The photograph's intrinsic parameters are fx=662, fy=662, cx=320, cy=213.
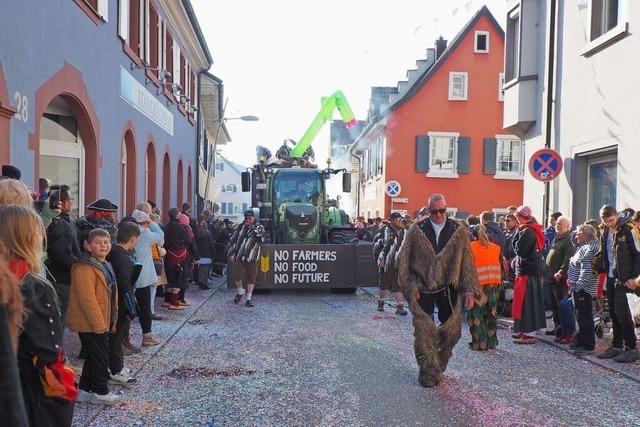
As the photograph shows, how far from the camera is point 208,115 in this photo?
111 feet

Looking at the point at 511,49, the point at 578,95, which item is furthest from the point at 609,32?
the point at 511,49

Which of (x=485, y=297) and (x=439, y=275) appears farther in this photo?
(x=485, y=297)

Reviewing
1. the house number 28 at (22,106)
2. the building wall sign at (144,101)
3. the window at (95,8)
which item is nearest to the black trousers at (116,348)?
the house number 28 at (22,106)

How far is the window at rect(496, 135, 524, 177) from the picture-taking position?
2986 cm

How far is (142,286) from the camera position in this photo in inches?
307

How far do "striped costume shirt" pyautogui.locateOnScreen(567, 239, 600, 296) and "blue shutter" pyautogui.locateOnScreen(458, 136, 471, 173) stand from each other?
845 inches

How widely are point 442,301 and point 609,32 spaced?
674cm

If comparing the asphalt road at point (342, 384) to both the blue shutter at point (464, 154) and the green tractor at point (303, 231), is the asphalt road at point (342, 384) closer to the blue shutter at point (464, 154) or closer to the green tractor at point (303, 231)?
the green tractor at point (303, 231)

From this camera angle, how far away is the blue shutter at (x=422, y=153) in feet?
96.5

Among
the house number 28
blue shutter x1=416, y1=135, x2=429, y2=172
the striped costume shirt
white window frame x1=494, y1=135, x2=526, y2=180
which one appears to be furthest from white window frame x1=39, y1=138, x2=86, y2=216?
white window frame x1=494, y1=135, x2=526, y2=180

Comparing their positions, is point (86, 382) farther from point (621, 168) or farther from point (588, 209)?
point (588, 209)

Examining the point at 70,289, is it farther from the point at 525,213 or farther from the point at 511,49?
the point at 511,49

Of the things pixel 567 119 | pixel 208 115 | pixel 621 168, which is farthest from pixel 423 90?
pixel 621 168

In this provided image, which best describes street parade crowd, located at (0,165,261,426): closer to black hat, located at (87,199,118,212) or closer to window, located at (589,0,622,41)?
black hat, located at (87,199,118,212)
